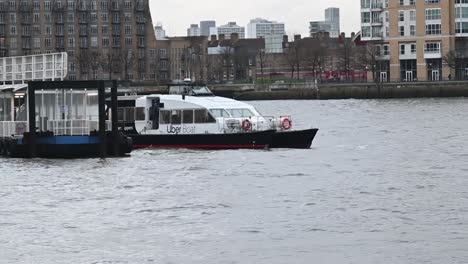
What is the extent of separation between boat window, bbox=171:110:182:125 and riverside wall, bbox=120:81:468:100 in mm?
91511

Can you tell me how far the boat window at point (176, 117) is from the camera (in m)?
57.4

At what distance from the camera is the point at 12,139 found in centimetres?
5200

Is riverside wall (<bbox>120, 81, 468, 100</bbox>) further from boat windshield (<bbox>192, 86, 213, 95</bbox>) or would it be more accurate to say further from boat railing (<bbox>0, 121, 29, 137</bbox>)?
boat railing (<bbox>0, 121, 29, 137</bbox>)

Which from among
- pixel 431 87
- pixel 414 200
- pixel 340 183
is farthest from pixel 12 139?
pixel 431 87

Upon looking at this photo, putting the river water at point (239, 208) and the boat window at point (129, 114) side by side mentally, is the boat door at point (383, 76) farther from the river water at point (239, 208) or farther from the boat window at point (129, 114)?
the river water at point (239, 208)

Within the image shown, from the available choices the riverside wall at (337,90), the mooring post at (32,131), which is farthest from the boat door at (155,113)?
the riverside wall at (337,90)

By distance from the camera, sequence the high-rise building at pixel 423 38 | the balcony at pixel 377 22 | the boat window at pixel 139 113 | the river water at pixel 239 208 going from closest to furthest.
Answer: the river water at pixel 239 208 → the boat window at pixel 139 113 → the high-rise building at pixel 423 38 → the balcony at pixel 377 22

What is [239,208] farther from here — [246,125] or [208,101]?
[208,101]

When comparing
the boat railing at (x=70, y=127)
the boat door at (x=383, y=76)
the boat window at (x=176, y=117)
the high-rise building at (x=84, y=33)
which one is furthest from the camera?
the high-rise building at (x=84, y=33)

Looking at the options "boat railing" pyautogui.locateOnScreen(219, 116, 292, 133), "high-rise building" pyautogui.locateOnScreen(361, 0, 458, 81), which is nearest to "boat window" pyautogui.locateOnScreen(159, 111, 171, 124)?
"boat railing" pyautogui.locateOnScreen(219, 116, 292, 133)

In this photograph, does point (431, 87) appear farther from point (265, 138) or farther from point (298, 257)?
point (298, 257)

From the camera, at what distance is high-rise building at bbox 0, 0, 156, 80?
188625 mm

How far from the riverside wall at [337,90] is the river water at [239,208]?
100 m

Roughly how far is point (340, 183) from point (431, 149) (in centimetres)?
1724
